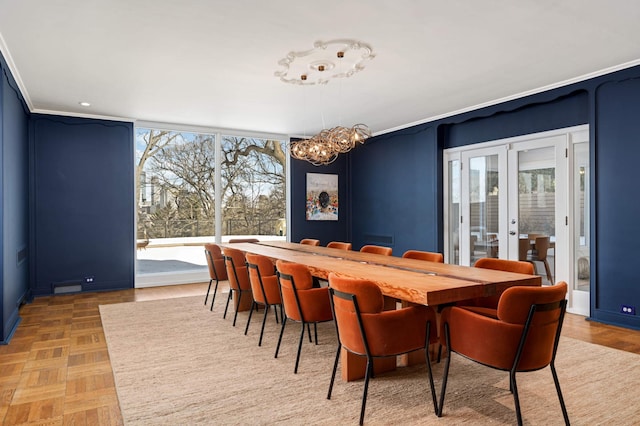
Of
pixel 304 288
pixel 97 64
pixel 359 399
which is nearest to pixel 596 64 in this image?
pixel 304 288

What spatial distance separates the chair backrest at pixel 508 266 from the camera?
10.2 feet

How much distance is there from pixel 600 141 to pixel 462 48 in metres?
2.09

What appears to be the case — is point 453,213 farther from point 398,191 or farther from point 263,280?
point 263,280

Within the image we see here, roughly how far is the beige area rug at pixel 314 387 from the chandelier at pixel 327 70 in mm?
2023

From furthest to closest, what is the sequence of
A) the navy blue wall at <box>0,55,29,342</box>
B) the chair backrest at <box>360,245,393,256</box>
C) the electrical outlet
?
the chair backrest at <box>360,245,393,256</box> < the electrical outlet < the navy blue wall at <box>0,55,29,342</box>

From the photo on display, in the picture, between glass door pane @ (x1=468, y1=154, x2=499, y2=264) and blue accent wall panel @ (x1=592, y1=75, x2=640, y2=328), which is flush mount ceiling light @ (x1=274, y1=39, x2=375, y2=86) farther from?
glass door pane @ (x1=468, y1=154, x2=499, y2=264)

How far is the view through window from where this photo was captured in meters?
7.07

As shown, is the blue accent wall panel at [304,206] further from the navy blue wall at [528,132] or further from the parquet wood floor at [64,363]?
the parquet wood floor at [64,363]

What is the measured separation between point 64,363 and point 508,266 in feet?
12.1

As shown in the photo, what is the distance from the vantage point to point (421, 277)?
2871mm

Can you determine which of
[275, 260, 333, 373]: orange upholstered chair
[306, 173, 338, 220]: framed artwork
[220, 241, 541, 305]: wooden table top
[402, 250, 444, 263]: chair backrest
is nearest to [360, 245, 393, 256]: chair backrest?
[402, 250, 444, 263]: chair backrest

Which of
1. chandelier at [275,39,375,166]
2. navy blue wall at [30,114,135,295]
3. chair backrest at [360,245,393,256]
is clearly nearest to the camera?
chandelier at [275,39,375,166]

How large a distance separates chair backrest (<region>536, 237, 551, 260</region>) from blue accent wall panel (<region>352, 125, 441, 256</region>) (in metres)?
1.68

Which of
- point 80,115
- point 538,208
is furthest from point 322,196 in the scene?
point 80,115
